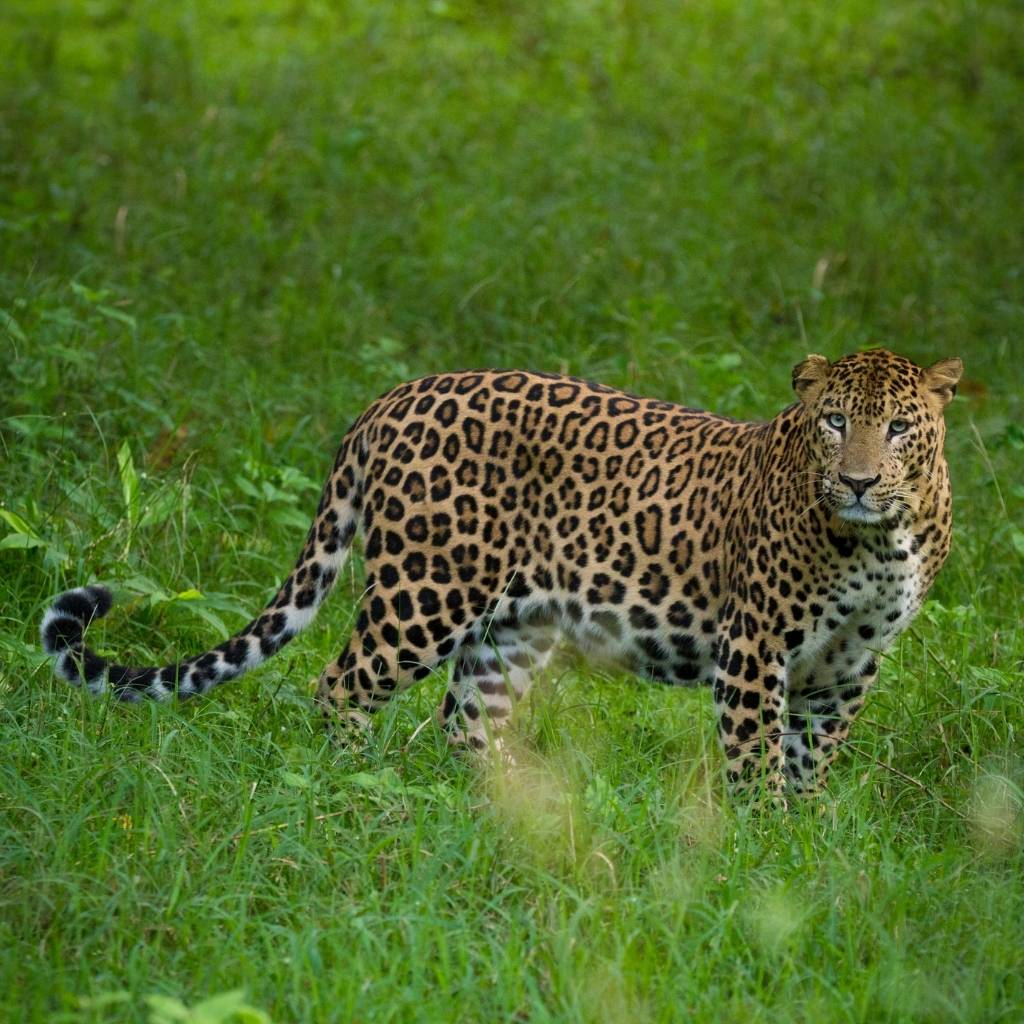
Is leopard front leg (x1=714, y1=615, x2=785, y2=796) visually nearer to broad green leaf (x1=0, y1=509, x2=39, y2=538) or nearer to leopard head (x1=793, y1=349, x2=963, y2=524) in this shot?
leopard head (x1=793, y1=349, x2=963, y2=524)

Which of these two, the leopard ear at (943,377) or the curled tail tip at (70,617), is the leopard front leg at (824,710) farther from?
the curled tail tip at (70,617)

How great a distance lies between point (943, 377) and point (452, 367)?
386 cm

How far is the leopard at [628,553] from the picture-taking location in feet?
17.7

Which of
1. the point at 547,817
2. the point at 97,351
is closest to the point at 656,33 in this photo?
the point at 97,351

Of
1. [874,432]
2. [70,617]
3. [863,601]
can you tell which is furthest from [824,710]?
[70,617]

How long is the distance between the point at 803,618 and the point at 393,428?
5.12ft

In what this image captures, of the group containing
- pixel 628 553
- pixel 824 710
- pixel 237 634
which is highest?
pixel 628 553

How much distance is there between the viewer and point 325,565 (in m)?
5.90

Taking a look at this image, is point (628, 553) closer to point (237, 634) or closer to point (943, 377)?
point (943, 377)

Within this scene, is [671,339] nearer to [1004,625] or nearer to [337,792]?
[1004,625]

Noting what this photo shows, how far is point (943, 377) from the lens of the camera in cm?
546

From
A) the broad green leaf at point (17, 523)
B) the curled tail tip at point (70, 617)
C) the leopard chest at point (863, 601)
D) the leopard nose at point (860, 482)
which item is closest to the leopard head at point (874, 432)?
the leopard nose at point (860, 482)

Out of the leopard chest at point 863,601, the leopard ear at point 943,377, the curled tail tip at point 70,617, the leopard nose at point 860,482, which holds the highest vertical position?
the leopard ear at point 943,377

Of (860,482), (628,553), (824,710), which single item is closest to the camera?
(860,482)
